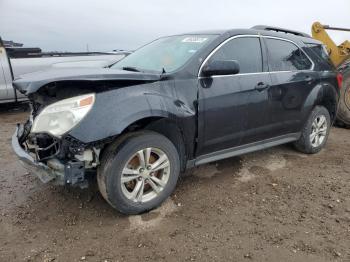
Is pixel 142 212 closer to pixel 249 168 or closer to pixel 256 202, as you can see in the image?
pixel 256 202

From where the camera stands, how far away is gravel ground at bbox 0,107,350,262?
287 cm

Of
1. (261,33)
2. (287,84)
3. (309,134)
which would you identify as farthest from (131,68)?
(309,134)

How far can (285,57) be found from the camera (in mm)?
4652

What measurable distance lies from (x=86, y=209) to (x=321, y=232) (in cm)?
219

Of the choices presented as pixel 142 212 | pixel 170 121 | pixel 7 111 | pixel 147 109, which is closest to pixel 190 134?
pixel 170 121

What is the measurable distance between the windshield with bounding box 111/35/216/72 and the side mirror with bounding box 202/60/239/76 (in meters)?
0.25

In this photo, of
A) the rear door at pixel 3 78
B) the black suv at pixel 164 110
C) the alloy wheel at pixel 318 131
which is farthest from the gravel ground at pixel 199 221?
the rear door at pixel 3 78

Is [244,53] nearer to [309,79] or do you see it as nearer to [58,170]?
[309,79]

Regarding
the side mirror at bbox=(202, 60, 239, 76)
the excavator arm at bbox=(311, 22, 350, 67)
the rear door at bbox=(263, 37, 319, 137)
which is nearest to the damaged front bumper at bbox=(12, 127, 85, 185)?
the side mirror at bbox=(202, 60, 239, 76)

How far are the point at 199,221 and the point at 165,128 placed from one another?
0.93 metres

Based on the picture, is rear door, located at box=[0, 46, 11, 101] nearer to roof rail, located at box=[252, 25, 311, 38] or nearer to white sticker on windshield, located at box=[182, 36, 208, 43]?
white sticker on windshield, located at box=[182, 36, 208, 43]

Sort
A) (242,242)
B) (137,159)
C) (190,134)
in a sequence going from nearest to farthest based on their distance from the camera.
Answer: (242,242), (137,159), (190,134)

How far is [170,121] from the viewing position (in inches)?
135

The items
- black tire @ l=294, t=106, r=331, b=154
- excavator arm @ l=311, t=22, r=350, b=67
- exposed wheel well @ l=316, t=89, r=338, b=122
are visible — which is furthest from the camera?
excavator arm @ l=311, t=22, r=350, b=67
